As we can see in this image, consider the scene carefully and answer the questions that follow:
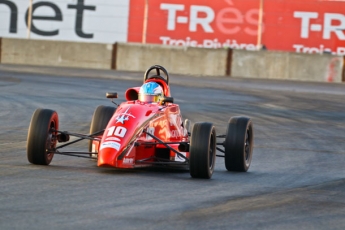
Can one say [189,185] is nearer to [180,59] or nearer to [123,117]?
[123,117]

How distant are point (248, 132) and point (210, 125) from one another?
4.67 ft

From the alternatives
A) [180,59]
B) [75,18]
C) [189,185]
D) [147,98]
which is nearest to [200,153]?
[189,185]

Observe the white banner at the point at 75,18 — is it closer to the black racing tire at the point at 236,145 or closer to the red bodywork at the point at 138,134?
the red bodywork at the point at 138,134

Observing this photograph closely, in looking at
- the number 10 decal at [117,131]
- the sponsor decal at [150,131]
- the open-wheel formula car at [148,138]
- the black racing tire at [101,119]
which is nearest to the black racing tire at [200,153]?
the open-wheel formula car at [148,138]

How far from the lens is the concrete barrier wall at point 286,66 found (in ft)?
102

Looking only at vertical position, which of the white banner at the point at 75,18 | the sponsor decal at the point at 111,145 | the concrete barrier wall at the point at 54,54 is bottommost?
the sponsor decal at the point at 111,145

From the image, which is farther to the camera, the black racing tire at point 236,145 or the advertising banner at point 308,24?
the advertising banner at point 308,24

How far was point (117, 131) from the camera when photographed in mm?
10352

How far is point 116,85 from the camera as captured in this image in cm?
2572

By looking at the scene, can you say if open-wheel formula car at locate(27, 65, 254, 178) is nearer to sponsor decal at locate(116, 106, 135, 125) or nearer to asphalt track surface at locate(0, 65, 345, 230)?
sponsor decal at locate(116, 106, 135, 125)

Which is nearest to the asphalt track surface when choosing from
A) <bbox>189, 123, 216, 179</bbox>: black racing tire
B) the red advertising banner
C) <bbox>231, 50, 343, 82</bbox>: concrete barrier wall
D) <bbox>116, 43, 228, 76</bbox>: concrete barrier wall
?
<bbox>189, 123, 216, 179</bbox>: black racing tire

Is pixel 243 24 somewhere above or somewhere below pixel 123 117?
above

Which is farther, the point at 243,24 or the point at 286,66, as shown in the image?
the point at 243,24

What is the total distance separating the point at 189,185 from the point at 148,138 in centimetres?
124
